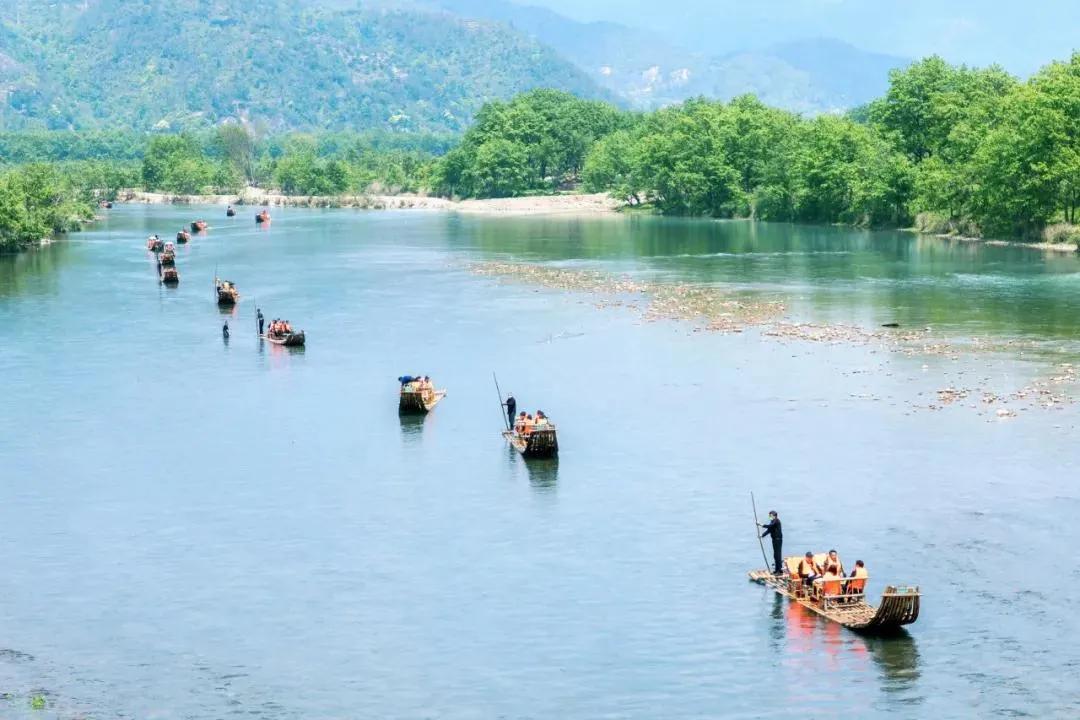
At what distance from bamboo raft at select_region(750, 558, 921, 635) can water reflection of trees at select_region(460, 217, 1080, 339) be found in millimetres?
53020

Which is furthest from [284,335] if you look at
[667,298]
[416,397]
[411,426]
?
[667,298]

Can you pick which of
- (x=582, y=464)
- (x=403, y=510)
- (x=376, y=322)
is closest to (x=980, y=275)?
(x=376, y=322)

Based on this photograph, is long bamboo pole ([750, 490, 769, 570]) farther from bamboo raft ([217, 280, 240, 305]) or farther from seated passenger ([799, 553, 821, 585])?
bamboo raft ([217, 280, 240, 305])

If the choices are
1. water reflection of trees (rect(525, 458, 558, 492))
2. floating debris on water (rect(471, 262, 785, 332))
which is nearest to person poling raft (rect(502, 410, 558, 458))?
water reflection of trees (rect(525, 458, 558, 492))

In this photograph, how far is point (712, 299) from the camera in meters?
120

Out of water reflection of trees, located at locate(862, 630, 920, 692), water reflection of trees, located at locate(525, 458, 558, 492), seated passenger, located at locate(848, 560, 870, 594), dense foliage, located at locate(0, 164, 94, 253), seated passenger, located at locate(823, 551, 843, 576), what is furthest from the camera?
dense foliage, located at locate(0, 164, 94, 253)

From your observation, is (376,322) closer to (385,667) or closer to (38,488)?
(38,488)

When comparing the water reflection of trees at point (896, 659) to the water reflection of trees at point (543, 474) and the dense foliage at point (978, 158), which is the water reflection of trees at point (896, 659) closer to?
the water reflection of trees at point (543, 474)

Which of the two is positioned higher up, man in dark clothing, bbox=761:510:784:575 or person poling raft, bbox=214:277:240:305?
person poling raft, bbox=214:277:240:305

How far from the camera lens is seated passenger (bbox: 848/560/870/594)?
46.4 metres

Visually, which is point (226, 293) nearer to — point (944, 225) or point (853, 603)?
point (853, 603)

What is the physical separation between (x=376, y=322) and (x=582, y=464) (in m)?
48.5

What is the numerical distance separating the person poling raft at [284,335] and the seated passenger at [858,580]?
190ft

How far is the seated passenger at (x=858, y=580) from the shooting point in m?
46.4
